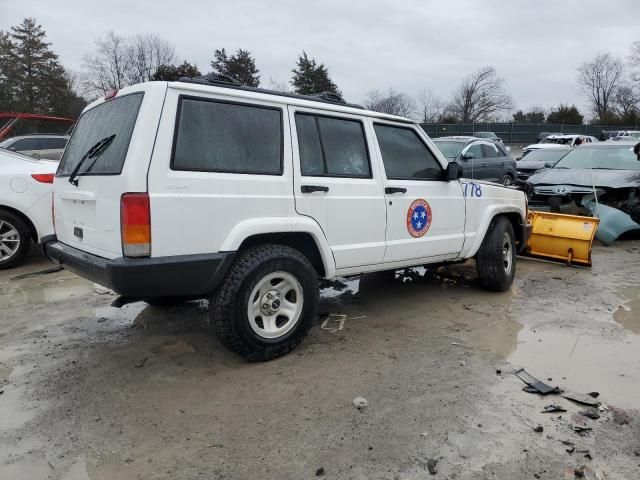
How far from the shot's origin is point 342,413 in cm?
292

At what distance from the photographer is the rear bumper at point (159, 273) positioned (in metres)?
2.96

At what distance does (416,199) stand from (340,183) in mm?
911

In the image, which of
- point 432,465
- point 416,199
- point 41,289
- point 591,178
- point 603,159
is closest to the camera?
point 432,465

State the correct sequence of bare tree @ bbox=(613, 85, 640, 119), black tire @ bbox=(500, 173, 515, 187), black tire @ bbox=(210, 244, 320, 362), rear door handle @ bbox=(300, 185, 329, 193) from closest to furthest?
1. black tire @ bbox=(210, 244, 320, 362)
2. rear door handle @ bbox=(300, 185, 329, 193)
3. black tire @ bbox=(500, 173, 515, 187)
4. bare tree @ bbox=(613, 85, 640, 119)

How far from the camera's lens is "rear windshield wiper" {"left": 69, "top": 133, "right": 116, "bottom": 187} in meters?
3.35

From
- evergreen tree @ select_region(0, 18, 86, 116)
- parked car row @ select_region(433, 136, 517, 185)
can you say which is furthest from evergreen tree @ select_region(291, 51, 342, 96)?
parked car row @ select_region(433, 136, 517, 185)

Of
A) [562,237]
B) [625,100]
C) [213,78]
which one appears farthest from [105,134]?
[625,100]

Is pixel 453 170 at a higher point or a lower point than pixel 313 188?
higher

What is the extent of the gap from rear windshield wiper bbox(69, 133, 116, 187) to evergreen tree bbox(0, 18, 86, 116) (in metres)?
43.6

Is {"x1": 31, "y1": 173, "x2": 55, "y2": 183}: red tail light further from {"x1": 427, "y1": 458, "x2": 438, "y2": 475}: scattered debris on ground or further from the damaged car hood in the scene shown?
the damaged car hood

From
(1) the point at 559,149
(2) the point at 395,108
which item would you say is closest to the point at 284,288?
(1) the point at 559,149

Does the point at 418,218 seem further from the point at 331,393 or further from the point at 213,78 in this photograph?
the point at 213,78

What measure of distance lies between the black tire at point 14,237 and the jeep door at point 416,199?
4858mm

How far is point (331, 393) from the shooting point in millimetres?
3174
